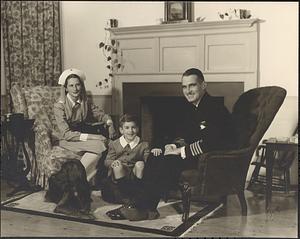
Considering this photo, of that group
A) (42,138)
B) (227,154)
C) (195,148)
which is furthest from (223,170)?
(42,138)

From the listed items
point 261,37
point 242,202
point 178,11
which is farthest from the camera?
point 178,11

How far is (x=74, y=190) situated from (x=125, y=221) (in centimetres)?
31

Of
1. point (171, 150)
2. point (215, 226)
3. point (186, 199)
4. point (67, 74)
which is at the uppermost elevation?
point (67, 74)

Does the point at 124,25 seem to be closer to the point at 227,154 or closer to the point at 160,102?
the point at 160,102

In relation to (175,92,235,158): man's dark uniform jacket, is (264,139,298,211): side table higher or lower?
lower

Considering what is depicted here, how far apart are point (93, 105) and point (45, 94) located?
47cm

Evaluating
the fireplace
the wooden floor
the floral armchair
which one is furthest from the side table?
the floral armchair

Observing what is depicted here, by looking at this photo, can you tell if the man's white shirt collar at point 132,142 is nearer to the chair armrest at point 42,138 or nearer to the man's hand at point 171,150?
the man's hand at point 171,150

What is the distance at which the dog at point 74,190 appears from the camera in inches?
85.3

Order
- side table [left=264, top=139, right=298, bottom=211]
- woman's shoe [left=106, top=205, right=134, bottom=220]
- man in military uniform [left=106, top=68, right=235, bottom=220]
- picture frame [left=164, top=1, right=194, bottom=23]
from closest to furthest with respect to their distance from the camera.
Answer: man in military uniform [left=106, top=68, right=235, bottom=220]
woman's shoe [left=106, top=205, right=134, bottom=220]
side table [left=264, top=139, right=298, bottom=211]
picture frame [left=164, top=1, right=194, bottom=23]

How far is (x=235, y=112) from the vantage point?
7.29ft

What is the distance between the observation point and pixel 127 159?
6.89 ft

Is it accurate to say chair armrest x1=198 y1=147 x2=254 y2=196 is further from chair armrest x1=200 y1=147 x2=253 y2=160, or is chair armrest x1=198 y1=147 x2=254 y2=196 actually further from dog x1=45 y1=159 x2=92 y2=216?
dog x1=45 y1=159 x2=92 y2=216

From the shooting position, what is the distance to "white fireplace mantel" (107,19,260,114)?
227 centimetres
